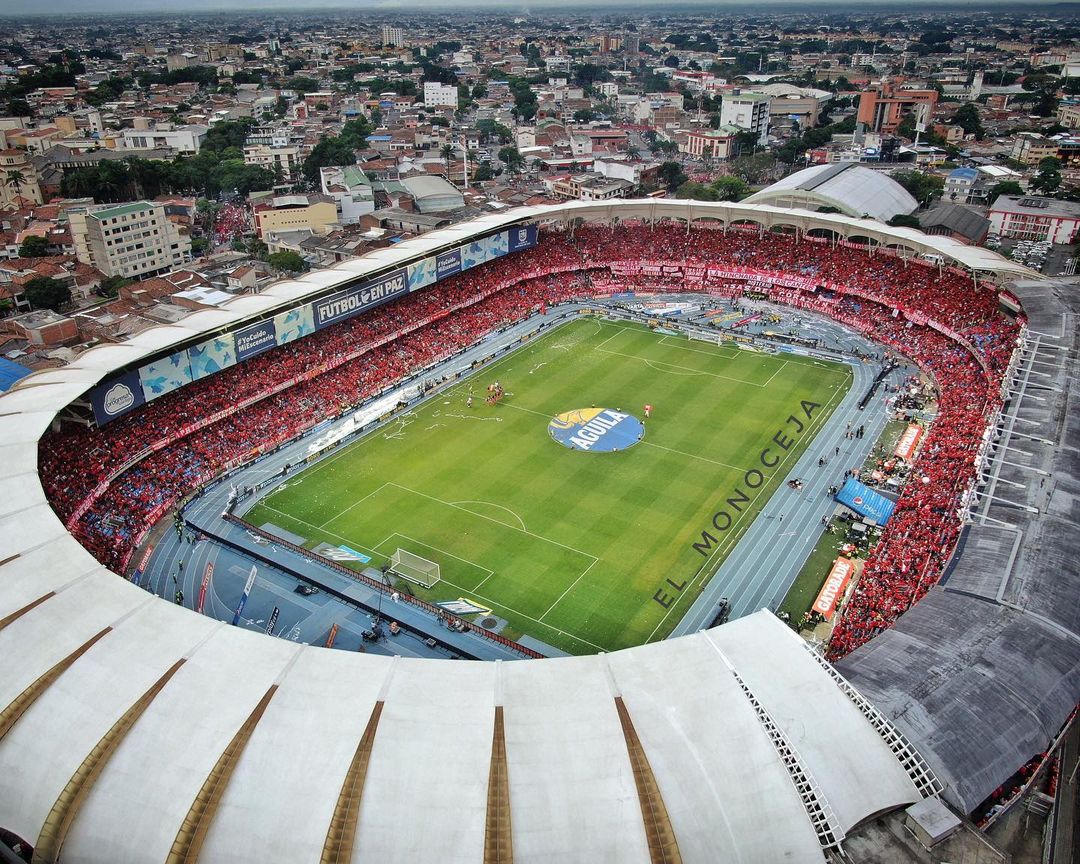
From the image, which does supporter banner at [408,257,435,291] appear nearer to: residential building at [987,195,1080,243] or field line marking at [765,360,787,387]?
field line marking at [765,360,787,387]

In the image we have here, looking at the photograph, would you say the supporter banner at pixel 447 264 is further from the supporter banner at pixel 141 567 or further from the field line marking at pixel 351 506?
the supporter banner at pixel 141 567

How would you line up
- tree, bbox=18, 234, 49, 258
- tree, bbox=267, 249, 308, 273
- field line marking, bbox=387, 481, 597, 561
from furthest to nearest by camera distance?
tree, bbox=18, 234, 49, 258 < tree, bbox=267, 249, 308, 273 < field line marking, bbox=387, 481, 597, 561

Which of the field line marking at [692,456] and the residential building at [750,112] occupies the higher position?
the residential building at [750,112]

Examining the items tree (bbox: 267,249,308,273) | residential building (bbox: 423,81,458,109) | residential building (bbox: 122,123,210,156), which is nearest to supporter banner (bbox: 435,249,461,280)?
tree (bbox: 267,249,308,273)

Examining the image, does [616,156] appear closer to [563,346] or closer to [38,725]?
[563,346]

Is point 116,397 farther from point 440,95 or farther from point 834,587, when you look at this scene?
point 440,95

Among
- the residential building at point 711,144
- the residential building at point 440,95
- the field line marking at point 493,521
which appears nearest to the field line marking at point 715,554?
the field line marking at point 493,521

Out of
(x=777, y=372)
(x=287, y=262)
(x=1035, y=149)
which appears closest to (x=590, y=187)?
(x=287, y=262)
